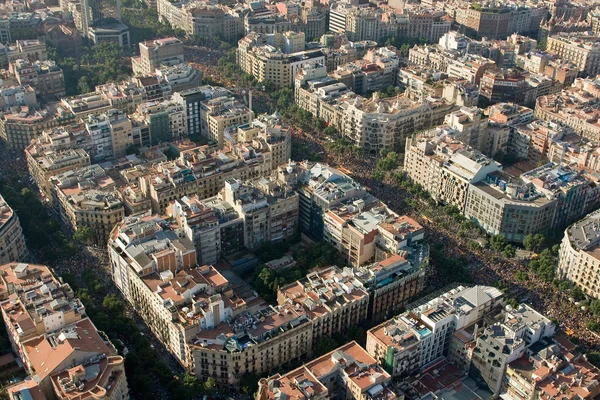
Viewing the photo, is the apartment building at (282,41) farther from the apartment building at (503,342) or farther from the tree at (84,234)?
the apartment building at (503,342)

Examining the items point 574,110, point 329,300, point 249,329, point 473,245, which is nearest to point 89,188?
point 249,329

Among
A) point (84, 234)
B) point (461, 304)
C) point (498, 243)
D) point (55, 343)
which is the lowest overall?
point (498, 243)

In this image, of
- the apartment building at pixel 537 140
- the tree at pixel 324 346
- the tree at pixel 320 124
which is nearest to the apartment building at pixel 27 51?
the tree at pixel 320 124

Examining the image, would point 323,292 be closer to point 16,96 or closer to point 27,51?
point 16,96

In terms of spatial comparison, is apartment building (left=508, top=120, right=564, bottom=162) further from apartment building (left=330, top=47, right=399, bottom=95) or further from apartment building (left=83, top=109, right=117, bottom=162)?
apartment building (left=83, top=109, right=117, bottom=162)

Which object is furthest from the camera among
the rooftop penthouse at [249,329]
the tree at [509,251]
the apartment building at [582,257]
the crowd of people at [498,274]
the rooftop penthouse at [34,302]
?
the tree at [509,251]

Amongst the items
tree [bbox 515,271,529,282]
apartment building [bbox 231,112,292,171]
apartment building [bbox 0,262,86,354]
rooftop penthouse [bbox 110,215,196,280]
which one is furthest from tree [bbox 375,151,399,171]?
apartment building [bbox 0,262,86,354]
